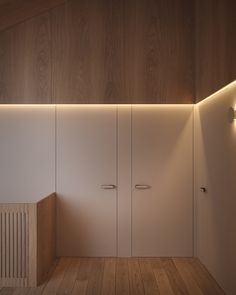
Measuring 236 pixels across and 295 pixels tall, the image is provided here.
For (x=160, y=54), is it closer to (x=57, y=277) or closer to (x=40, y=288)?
(x=57, y=277)

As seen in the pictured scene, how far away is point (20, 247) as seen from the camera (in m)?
2.94

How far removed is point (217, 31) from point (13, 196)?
2.98 metres

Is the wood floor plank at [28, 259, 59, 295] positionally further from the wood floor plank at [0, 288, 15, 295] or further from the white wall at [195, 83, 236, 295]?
the white wall at [195, 83, 236, 295]

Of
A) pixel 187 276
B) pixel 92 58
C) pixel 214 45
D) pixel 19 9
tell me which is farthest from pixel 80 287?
pixel 19 9

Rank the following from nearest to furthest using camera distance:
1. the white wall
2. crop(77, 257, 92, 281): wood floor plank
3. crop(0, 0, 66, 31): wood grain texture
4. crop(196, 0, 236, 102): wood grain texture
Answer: crop(196, 0, 236, 102): wood grain texture, the white wall, crop(77, 257, 92, 281): wood floor plank, crop(0, 0, 66, 31): wood grain texture

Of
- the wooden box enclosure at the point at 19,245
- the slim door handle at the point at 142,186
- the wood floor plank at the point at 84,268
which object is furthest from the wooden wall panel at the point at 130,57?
the wood floor plank at the point at 84,268

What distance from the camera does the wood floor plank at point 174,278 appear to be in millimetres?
2871

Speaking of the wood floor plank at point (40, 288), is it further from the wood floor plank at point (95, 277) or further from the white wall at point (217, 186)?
the white wall at point (217, 186)

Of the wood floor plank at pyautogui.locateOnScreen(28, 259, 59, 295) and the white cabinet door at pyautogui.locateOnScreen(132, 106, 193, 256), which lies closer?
the wood floor plank at pyautogui.locateOnScreen(28, 259, 59, 295)

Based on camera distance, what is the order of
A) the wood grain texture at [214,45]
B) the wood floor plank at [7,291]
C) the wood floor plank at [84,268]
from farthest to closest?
the wood floor plank at [84,268] < the wood floor plank at [7,291] < the wood grain texture at [214,45]

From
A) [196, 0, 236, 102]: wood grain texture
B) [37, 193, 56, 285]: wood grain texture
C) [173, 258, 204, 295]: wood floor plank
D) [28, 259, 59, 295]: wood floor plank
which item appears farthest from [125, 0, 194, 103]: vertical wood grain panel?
[28, 259, 59, 295]: wood floor plank

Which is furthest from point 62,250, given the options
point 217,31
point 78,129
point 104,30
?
point 217,31

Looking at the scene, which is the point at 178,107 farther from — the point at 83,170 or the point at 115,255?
the point at 115,255

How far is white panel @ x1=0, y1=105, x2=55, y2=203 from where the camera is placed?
3705 millimetres
